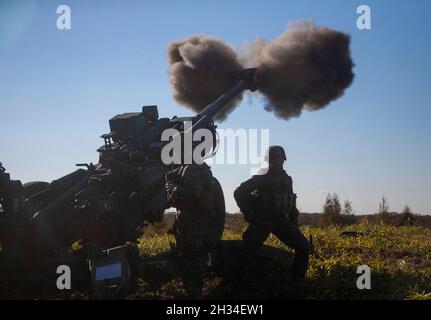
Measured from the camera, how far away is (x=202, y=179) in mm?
6766

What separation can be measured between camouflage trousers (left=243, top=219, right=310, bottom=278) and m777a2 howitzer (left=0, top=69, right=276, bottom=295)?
60cm

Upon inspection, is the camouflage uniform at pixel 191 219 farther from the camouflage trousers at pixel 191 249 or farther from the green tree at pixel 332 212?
the green tree at pixel 332 212

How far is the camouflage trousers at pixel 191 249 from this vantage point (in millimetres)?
6504

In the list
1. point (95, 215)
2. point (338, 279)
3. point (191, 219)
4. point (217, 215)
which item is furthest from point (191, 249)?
point (217, 215)

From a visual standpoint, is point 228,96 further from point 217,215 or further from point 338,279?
point 338,279

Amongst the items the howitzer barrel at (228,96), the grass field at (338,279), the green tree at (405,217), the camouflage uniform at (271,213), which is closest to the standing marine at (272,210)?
the camouflage uniform at (271,213)

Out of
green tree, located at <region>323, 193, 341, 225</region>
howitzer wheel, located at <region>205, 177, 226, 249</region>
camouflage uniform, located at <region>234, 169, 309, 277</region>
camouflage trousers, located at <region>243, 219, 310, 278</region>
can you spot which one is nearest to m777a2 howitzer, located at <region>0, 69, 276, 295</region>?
howitzer wheel, located at <region>205, 177, 226, 249</region>

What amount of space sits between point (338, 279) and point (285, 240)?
2.95ft

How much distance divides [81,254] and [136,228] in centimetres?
95

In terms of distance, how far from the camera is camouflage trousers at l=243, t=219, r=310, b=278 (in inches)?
280

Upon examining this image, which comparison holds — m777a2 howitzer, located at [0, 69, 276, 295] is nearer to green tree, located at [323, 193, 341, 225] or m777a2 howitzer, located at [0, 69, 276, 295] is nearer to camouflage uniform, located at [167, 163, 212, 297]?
camouflage uniform, located at [167, 163, 212, 297]
